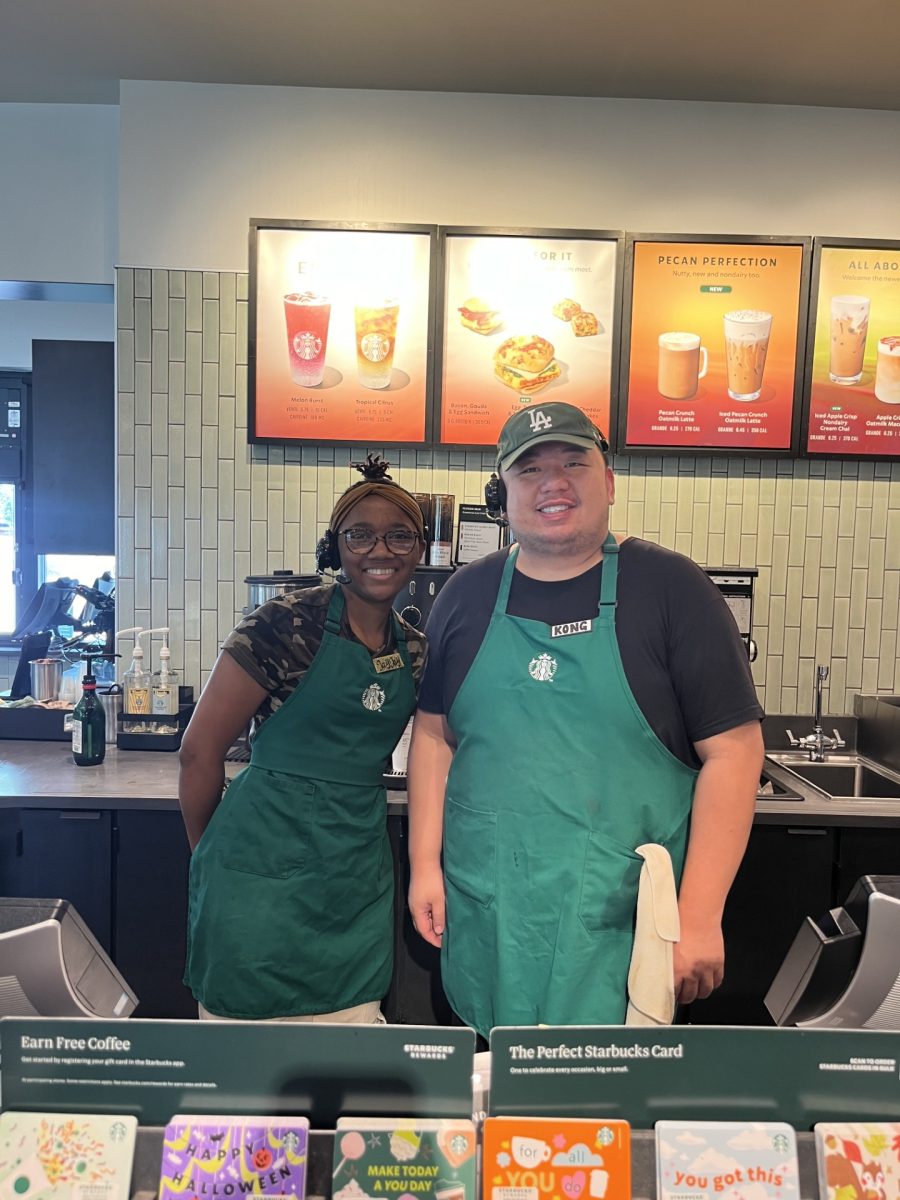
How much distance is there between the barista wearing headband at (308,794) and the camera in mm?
1567

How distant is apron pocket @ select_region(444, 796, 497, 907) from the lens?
4.74 feet

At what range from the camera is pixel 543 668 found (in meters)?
1.46

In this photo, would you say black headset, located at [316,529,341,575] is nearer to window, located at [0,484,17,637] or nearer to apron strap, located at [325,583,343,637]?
apron strap, located at [325,583,343,637]

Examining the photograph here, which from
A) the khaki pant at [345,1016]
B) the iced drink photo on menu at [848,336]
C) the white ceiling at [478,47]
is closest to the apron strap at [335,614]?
the khaki pant at [345,1016]

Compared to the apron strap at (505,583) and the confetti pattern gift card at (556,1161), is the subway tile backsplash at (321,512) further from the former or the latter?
the confetti pattern gift card at (556,1161)

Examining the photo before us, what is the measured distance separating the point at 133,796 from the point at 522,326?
74.4 inches

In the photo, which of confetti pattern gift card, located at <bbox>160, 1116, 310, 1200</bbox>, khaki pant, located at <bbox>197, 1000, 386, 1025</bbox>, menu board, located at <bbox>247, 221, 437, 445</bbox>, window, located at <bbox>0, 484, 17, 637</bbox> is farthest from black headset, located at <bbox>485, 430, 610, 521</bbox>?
window, located at <bbox>0, 484, 17, 637</bbox>

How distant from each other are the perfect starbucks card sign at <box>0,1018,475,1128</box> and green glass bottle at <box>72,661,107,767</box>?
6.27 ft

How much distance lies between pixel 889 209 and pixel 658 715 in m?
2.42

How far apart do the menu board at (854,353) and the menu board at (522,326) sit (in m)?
0.69

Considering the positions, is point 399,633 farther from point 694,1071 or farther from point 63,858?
point 63,858

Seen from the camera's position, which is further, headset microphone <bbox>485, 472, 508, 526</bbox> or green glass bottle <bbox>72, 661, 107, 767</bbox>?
green glass bottle <bbox>72, 661, 107, 767</bbox>

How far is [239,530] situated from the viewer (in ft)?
9.90

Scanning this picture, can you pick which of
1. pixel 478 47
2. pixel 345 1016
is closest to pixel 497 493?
pixel 345 1016
